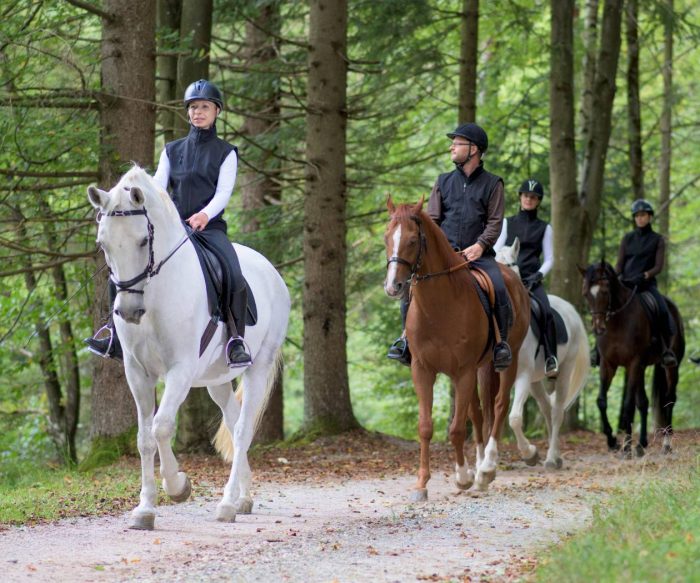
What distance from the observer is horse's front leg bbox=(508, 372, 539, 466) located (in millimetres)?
12398

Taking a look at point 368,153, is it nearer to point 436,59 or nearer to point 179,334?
point 436,59

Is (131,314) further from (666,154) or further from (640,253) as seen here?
(666,154)

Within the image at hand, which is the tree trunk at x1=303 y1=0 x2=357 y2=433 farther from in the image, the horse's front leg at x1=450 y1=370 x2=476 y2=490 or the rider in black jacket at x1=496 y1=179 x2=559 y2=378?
the horse's front leg at x1=450 y1=370 x2=476 y2=490

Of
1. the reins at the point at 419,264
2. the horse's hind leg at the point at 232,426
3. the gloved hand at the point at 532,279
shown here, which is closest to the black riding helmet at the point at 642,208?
the gloved hand at the point at 532,279

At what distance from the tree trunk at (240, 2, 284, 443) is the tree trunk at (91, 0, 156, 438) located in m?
2.66

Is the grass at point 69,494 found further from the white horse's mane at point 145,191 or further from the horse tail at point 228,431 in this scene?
the white horse's mane at point 145,191

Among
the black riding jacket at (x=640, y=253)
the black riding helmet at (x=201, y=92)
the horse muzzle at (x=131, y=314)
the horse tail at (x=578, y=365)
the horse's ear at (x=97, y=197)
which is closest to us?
the horse's ear at (x=97, y=197)

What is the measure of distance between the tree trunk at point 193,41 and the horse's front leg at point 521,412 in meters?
5.44

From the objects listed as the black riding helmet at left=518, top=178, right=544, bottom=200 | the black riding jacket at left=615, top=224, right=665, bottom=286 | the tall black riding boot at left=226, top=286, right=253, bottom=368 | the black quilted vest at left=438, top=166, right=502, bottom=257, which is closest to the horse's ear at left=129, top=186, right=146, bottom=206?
the tall black riding boot at left=226, top=286, right=253, bottom=368

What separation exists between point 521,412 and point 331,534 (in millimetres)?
5155

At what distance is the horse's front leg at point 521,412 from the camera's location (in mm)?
12398

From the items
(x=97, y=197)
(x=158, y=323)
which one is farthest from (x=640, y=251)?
(x=97, y=197)

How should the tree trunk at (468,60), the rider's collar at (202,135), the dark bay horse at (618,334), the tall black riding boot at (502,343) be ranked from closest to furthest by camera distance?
the rider's collar at (202,135), the tall black riding boot at (502,343), the dark bay horse at (618,334), the tree trunk at (468,60)

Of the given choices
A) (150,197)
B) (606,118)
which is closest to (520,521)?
(150,197)
